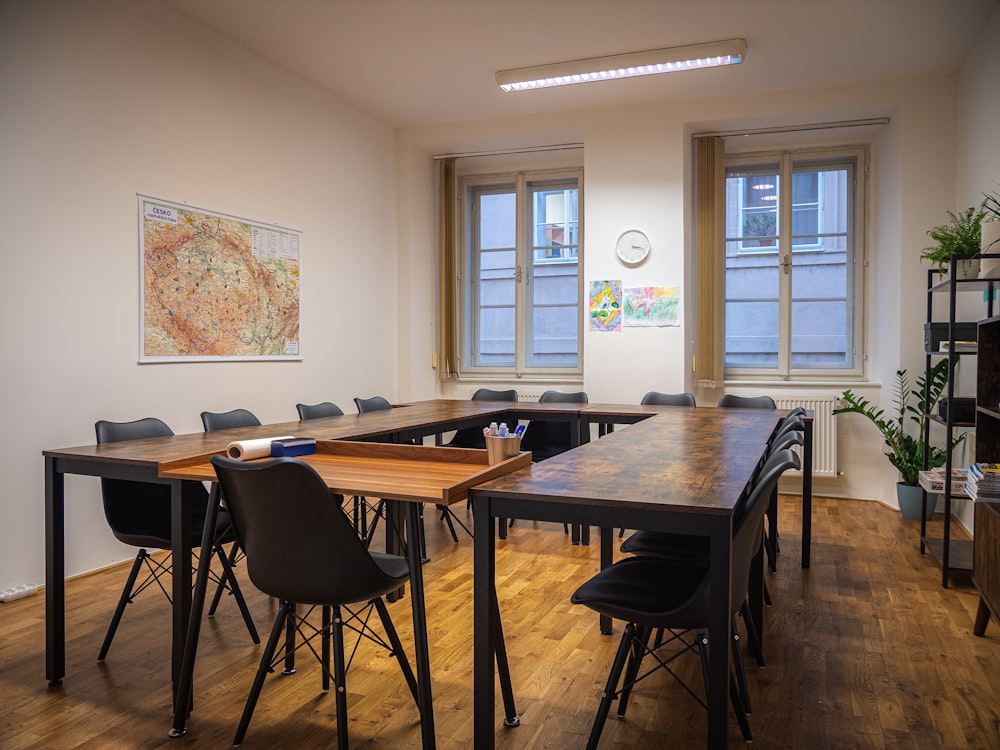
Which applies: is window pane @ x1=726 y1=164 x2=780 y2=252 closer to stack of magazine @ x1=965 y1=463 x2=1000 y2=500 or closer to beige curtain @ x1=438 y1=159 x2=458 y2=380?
beige curtain @ x1=438 y1=159 x2=458 y2=380

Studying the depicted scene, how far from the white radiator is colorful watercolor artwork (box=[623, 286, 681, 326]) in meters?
1.14

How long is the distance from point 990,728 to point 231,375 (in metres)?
4.42

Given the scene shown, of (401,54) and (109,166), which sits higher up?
(401,54)

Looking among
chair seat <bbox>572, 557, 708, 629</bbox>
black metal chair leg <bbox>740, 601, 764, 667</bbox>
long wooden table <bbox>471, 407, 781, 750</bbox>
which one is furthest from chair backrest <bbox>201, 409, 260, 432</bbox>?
black metal chair leg <bbox>740, 601, 764, 667</bbox>

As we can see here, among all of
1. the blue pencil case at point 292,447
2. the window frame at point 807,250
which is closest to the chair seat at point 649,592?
the blue pencil case at point 292,447

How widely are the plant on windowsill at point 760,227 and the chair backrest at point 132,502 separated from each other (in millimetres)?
5313

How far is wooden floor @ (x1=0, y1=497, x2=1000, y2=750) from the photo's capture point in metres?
2.26

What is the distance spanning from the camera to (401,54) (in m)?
5.23

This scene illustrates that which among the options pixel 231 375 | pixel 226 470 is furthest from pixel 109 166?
pixel 226 470

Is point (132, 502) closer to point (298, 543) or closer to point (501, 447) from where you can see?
point (298, 543)

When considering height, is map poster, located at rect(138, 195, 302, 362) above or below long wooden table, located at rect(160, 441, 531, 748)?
above

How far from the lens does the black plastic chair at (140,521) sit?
2.84 metres

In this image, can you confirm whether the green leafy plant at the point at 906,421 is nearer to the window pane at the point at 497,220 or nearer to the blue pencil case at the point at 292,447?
the window pane at the point at 497,220

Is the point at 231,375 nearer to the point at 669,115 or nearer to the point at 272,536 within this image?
the point at 272,536
